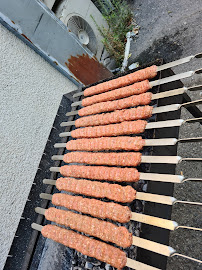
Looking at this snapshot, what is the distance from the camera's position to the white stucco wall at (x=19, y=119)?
3027 mm

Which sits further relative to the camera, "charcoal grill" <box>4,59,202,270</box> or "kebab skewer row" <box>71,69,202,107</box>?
"kebab skewer row" <box>71,69,202,107</box>

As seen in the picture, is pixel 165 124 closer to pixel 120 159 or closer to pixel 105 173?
pixel 120 159

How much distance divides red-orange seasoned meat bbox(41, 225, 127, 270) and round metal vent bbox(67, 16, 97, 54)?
13.7 feet

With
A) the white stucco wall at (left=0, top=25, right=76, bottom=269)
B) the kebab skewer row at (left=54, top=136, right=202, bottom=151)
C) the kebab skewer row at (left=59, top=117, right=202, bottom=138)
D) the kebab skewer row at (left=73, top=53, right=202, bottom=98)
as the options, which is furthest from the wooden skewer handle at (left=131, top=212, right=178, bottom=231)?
the white stucco wall at (left=0, top=25, right=76, bottom=269)

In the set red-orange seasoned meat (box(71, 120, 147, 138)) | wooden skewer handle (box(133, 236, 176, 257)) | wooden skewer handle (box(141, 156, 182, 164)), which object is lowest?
wooden skewer handle (box(133, 236, 176, 257))

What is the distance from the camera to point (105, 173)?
2096mm

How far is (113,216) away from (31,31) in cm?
326

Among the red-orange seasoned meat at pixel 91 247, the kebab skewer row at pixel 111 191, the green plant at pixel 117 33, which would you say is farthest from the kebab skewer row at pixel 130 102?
the green plant at pixel 117 33

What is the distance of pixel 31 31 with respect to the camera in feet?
11.9

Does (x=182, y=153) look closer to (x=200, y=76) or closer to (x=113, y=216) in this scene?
(x=200, y=76)

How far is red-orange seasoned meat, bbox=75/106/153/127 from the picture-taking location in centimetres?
210

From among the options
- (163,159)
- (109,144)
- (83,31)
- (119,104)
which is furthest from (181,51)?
(163,159)

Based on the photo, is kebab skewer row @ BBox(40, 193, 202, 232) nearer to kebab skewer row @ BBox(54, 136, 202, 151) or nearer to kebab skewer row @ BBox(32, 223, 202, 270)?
kebab skewer row @ BBox(32, 223, 202, 270)

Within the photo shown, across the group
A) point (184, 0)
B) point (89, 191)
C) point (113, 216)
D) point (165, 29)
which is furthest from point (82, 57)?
point (113, 216)
